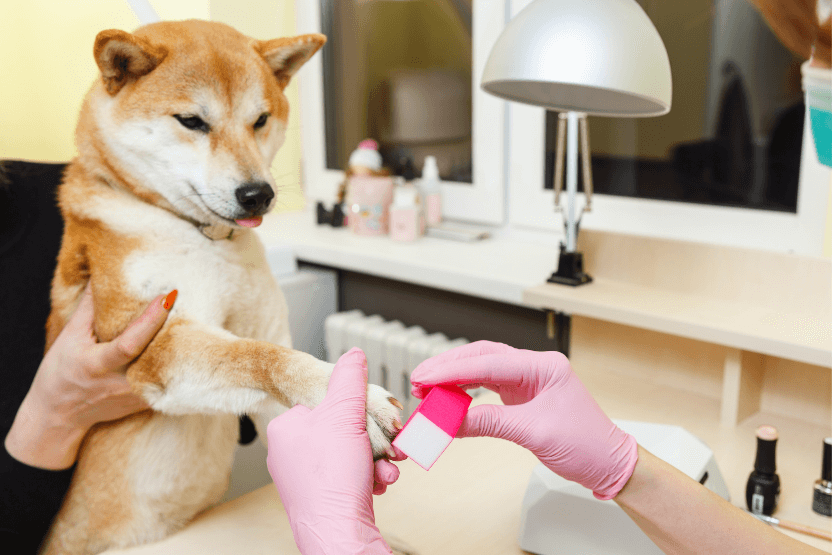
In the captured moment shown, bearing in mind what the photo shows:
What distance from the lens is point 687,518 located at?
0.70 metres

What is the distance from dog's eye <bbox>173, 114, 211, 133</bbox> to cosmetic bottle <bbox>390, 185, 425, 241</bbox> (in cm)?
89

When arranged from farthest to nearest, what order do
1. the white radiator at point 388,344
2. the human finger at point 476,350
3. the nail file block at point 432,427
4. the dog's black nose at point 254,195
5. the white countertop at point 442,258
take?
the white radiator at point 388,344 < the white countertop at point 442,258 < the dog's black nose at point 254,195 < the human finger at point 476,350 < the nail file block at point 432,427

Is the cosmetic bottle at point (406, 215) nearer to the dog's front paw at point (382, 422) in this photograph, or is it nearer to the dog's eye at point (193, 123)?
the dog's eye at point (193, 123)

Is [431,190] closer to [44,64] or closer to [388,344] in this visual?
[388,344]

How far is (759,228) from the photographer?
133 cm

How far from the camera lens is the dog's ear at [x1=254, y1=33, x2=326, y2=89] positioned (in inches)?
37.4

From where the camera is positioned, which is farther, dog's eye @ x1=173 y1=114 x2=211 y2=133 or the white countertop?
the white countertop

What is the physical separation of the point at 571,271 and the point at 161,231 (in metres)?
0.79

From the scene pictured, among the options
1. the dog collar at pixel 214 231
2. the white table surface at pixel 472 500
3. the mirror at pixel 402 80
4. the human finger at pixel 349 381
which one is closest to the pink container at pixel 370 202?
the mirror at pixel 402 80

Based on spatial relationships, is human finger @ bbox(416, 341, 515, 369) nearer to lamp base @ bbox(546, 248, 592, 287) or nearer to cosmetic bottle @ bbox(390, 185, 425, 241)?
lamp base @ bbox(546, 248, 592, 287)

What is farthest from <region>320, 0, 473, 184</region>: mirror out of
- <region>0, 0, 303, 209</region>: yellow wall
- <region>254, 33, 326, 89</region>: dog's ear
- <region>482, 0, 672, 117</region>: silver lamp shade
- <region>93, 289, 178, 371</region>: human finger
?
<region>93, 289, 178, 371</region>: human finger

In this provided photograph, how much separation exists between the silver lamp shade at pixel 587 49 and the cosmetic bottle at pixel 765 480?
0.47m

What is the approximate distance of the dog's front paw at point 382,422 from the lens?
0.64m

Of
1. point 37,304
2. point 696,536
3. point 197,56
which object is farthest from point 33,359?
point 696,536
